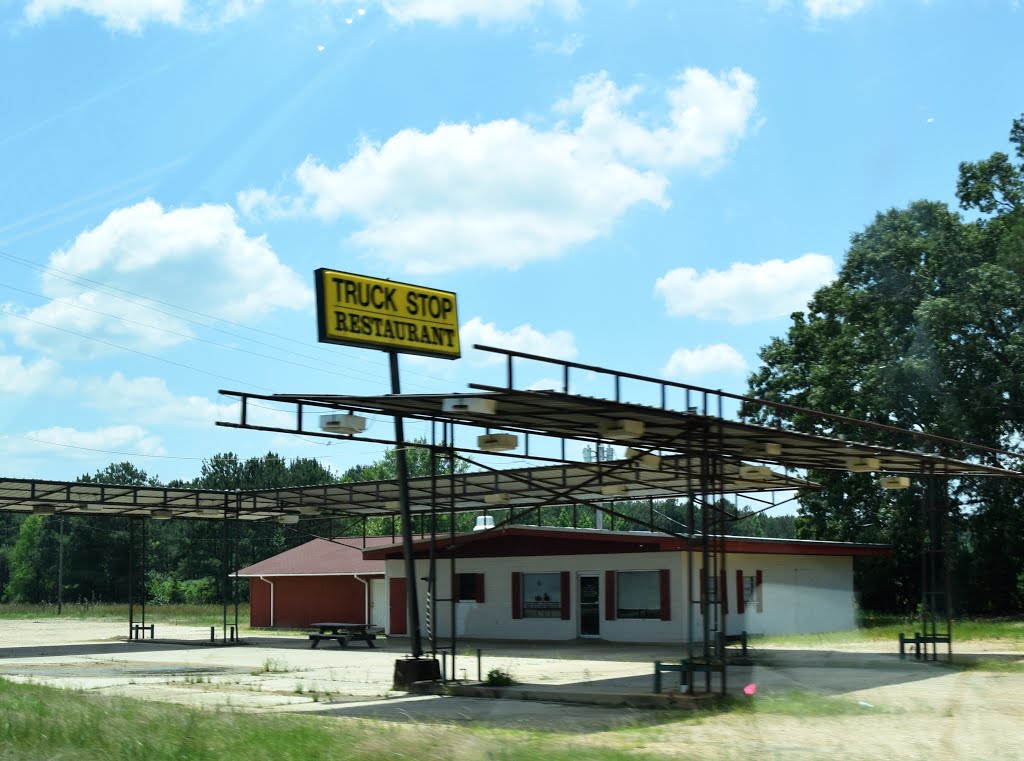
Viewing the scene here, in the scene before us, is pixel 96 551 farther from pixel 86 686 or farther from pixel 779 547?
pixel 86 686

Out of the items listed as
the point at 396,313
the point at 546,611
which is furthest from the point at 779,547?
the point at 396,313

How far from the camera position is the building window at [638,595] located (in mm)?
33406

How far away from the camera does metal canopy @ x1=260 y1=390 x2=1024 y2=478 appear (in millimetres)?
16219

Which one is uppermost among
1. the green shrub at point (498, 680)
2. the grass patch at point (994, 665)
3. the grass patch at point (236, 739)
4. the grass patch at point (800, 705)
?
the grass patch at point (236, 739)

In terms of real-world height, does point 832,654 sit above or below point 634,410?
below

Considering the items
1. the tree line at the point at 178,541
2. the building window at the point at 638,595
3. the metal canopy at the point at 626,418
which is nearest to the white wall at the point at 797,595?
the building window at the point at 638,595

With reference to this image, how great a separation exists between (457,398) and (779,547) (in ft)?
72.4

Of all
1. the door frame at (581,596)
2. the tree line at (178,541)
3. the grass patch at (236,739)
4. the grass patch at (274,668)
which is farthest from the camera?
the tree line at (178,541)

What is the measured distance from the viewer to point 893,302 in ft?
144

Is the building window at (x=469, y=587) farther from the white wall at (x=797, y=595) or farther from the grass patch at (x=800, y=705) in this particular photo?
the grass patch at (x=800, y=705)

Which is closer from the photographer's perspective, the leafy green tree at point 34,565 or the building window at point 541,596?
the building window at point 541,596

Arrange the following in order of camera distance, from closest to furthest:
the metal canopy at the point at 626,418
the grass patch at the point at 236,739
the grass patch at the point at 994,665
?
1. the grass patch at the point at 236,739
2. the metal canopy at the point at 626,418
3. the grass patch at the point at 994,665

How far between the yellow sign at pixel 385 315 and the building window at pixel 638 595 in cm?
1176

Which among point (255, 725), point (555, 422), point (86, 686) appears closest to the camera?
point (255, 725)
